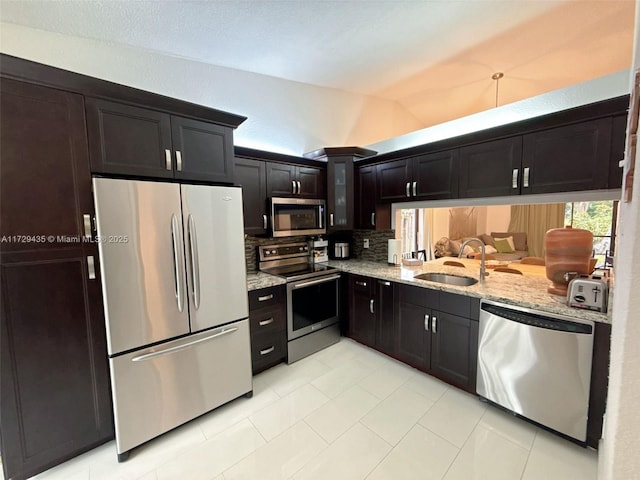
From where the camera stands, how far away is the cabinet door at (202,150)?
1863mm

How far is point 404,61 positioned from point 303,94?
1.23 metres

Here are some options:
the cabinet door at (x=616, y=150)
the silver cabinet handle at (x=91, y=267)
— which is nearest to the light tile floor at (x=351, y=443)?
the silver cabinet handle at (x=91, y=267)

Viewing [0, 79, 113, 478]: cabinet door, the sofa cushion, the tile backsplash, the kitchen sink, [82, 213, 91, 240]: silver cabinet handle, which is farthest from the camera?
the sofa cushion

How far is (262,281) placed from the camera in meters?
2.59

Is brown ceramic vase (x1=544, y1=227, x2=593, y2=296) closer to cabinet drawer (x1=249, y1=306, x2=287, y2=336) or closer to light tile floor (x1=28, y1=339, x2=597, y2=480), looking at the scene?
light tile floor (x1=28, y1=339, x2=597, y2=480)

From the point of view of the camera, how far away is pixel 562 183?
6.34 feet

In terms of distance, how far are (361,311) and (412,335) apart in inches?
25.3

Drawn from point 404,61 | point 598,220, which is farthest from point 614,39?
point 404,61

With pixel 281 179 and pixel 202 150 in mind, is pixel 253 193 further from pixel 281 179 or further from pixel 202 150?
pixel 202 150

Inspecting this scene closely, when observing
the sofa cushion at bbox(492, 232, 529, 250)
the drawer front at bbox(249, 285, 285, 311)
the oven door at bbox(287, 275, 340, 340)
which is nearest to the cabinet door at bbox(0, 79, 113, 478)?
the drawer front at bbox(249, 285, 285, 311)

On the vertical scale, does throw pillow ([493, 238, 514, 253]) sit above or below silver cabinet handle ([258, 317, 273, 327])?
above

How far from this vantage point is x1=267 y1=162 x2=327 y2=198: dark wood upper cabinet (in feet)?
9.55

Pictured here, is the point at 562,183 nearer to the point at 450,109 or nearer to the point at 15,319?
the point at 450,109

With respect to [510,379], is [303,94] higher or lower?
higher
